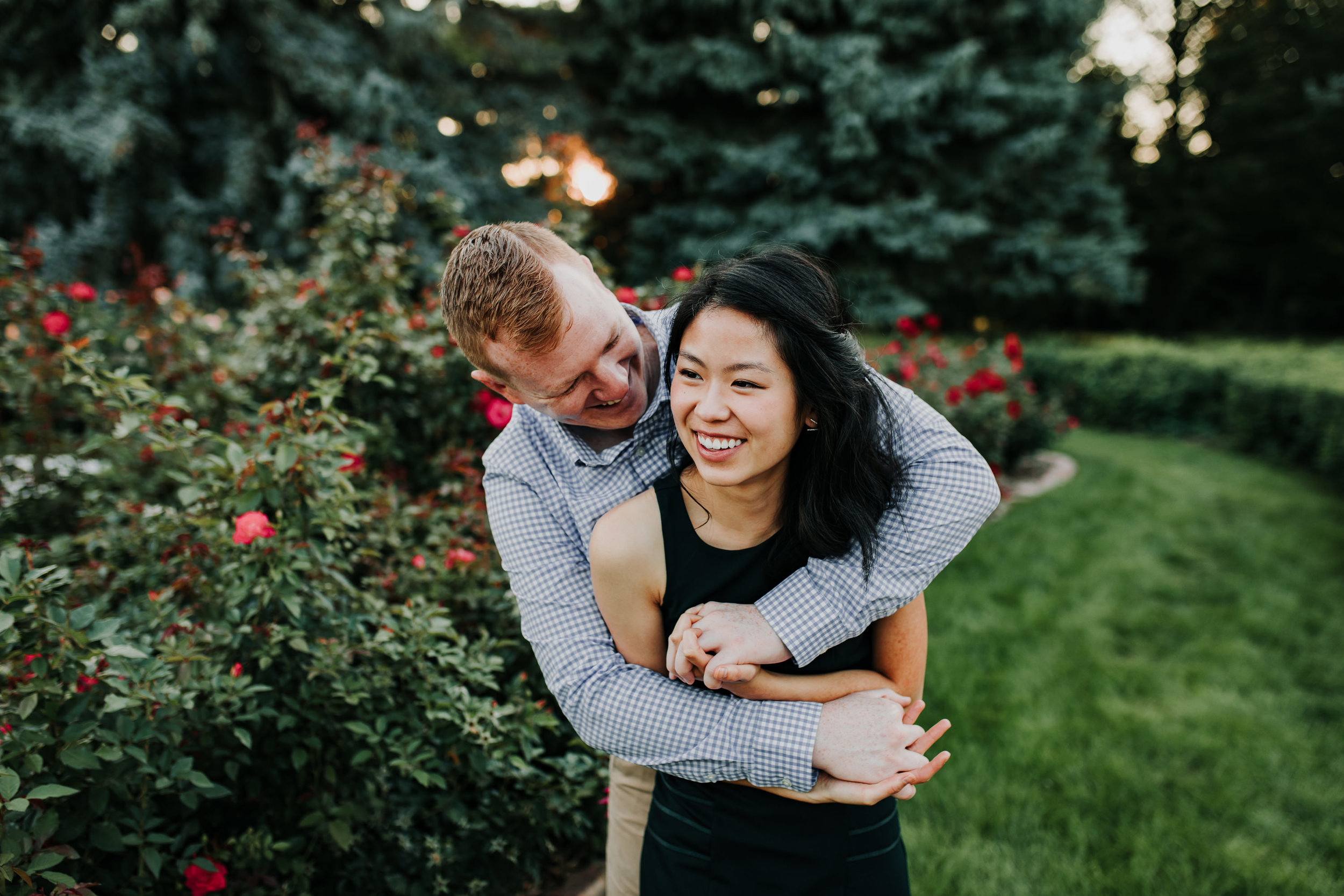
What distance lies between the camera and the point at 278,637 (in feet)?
6.12

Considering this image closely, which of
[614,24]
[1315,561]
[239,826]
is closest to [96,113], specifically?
[614,24]

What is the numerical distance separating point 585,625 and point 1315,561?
6076 millimetres

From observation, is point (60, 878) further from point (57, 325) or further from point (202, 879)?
point (57, 325)

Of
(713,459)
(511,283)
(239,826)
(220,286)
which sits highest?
(220,286)

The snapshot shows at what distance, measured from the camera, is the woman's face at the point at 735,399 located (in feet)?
4.35

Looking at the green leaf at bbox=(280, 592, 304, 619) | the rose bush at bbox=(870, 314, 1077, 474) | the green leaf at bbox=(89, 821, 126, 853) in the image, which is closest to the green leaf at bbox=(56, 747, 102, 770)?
the green leaf at bbox=(89, 821, 126, 853)

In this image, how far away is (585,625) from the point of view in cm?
148

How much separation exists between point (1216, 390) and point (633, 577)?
40.5 feet

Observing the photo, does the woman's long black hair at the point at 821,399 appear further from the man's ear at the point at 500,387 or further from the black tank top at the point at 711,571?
the man's ear at the point at 500,387

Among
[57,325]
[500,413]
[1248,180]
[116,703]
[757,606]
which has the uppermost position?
[1248,180]

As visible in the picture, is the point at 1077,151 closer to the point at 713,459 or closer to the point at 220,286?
the point at 220,286

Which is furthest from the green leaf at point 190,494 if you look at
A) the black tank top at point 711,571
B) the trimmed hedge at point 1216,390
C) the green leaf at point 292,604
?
the trimmed hedge at point 1216,390

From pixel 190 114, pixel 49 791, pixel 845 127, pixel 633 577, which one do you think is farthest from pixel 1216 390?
pixel 190 114

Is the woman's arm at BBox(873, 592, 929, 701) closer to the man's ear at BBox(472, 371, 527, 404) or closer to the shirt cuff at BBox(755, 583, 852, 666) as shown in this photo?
the shirt cuff at BBox(755, 583, 852, 666)
